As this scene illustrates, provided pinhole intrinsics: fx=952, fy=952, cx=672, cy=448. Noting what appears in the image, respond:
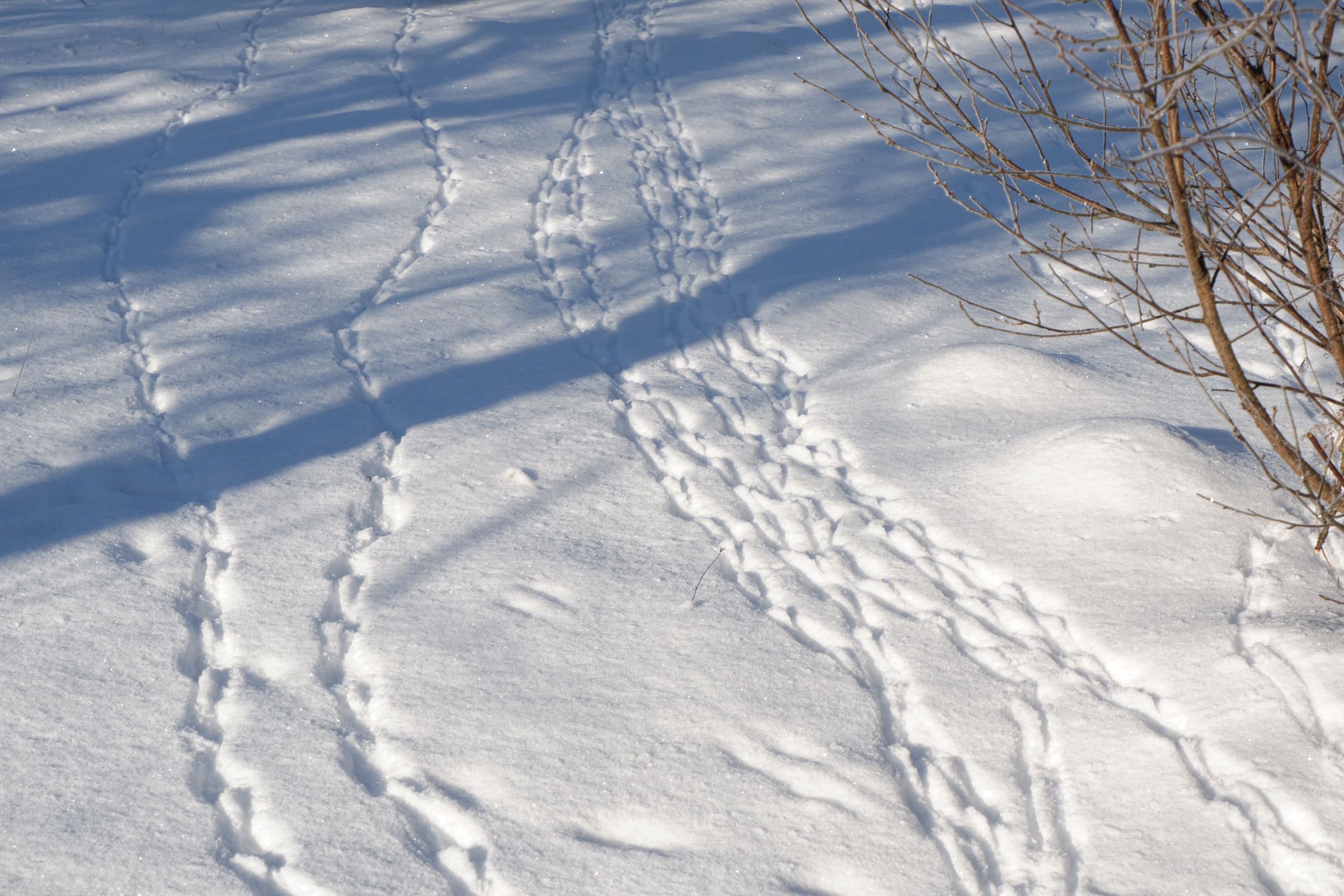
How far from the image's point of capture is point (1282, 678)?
2754 millimetres

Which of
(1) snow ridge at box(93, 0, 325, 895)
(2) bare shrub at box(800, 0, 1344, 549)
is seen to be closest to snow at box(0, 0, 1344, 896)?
(1) snow ridge at box(93, 0, 325, 895)

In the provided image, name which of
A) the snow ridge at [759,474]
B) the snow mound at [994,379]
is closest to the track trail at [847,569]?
the snow ridge at [759,474]

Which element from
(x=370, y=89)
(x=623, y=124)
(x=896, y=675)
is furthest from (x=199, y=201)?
(x=896, y=675)

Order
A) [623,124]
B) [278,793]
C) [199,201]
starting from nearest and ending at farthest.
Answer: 1. [278,793]
2. [199,201]
3. [623,124]

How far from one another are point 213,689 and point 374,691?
1.51ft

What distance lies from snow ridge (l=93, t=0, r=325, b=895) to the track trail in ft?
5.37

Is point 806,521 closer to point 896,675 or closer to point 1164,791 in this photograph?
point 896,675

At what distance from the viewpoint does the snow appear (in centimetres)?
239

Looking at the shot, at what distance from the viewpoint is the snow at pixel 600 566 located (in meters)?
2.39

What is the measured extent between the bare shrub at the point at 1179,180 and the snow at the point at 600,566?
49 centimetres

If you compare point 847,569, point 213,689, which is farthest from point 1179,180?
point 213,689

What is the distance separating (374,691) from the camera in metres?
2.83

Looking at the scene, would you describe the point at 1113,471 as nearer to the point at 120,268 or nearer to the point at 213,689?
the point at 213,689

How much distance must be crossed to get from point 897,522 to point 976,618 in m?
0.60
